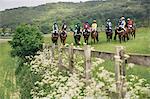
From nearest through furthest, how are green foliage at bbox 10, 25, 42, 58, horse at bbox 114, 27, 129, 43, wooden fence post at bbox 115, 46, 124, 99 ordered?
1. wooden fence post at bbox 115, 46, 124, 99
2. green foliage at bbox 10, 25, 42, 58
3. horse at bbox 114, 27, 129, 43

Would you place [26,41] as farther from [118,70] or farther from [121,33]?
[118,70]

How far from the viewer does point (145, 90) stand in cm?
849

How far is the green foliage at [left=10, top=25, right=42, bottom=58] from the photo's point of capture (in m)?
32.2

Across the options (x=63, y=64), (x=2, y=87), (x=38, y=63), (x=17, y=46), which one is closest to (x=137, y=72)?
(x=63, y=64)

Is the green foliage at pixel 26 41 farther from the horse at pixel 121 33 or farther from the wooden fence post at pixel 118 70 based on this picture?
the wooden fence post at pixel 118 70

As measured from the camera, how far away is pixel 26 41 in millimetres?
32812

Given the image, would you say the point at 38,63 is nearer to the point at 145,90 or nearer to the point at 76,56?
the point at 76,56

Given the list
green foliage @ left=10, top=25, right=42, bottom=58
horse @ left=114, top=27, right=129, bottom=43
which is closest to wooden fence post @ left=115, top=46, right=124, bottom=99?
green foliage @ left=10, top=25, right=42, bottom=58

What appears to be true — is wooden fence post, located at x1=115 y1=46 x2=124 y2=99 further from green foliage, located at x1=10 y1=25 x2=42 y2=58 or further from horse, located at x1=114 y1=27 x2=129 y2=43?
horse, located at x1=114 y1=27 x2=129 y2=43

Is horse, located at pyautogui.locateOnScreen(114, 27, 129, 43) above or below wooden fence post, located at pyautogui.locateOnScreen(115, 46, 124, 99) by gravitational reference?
below

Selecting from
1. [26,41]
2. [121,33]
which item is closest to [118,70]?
[26,41]

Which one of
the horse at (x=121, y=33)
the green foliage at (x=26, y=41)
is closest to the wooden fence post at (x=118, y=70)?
the green foliage at (x=26, y=41)

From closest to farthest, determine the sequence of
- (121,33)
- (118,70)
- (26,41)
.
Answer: (118,70)
(26,41)
(121,33)

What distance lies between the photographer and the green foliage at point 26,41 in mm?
32162
